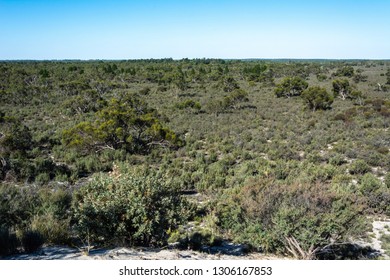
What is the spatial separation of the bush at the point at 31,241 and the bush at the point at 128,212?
2.37 ft

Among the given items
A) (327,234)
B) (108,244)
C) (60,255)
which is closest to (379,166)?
(327,234)

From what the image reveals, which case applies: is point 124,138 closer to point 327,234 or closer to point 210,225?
point 210,225

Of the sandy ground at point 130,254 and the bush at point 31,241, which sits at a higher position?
the bush at point 31,241

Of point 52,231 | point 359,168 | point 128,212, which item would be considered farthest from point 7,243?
point 359,168

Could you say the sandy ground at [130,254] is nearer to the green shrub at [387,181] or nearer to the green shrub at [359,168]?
the green shrub at [387,181]

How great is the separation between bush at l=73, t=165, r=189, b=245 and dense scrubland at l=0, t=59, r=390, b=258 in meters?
0.03

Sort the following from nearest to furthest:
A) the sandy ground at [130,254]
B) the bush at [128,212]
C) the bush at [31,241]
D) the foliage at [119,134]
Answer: the sandy ground at [130,254]
the bush at [31,241]
the bush at [128,212]
the foliage at [119,134]

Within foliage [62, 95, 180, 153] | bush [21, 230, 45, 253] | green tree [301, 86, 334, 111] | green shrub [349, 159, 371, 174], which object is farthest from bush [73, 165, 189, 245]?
green tree [301, 86, 334, 111]

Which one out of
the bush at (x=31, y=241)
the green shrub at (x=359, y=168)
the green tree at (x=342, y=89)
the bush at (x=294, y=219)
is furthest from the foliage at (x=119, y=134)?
the green tree at (x=342, y=89)

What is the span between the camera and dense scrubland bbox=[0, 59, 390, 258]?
21.9ft

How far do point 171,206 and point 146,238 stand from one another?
84 cm

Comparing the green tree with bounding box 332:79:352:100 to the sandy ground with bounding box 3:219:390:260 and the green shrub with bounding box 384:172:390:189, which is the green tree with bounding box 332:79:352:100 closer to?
the green shrub with bounding box 384:172:390:189

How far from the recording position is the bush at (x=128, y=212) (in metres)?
6.38

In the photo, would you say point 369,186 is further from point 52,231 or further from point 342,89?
point 342,89
